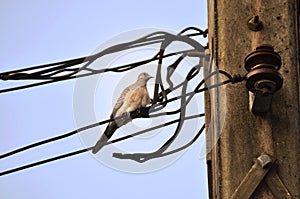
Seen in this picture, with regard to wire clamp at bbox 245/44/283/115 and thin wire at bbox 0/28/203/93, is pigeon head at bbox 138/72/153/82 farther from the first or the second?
wire clamp at bbox 245/44/283/115

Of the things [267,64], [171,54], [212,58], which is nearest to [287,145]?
[267,64]

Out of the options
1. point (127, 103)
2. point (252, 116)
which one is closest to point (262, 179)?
point (252, 116)

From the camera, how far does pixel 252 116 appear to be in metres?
3.30

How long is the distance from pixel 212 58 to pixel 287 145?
0.63m

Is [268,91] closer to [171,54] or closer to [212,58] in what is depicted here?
[212,58]

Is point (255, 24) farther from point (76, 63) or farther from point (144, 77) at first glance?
point (144, 77)

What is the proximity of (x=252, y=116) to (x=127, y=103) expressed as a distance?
196cm

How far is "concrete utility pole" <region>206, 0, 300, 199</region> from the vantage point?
10.4ft

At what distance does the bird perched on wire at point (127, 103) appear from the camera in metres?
4.20

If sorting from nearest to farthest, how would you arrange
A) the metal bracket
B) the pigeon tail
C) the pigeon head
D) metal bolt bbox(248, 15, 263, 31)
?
the metal bracket
metal bolt bbox(248, 15, 263, 31)
the pigeon tail
the pigeon head

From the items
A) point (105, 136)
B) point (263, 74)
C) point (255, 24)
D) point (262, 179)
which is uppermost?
point (255, 24)

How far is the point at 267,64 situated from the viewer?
10.3 feet

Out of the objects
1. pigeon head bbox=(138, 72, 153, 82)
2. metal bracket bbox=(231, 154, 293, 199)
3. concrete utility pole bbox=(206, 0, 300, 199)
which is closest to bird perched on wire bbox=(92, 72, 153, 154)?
pigeon head bbox=(138, 72, 153, 82)

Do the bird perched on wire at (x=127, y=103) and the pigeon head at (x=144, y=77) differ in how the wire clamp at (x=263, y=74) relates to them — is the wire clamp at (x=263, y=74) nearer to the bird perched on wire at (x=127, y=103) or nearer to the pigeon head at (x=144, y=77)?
the bird perched on wire at (x=127, y=103)
